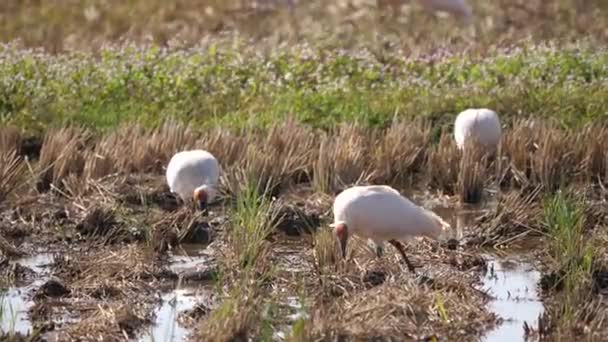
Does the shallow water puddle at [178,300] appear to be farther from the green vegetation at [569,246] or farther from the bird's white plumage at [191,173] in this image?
the green vegetation at [569,246]

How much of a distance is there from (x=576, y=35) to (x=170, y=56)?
4279mm

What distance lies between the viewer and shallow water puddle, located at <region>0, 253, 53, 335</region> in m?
7.60

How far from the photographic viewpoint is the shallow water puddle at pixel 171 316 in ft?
25.0

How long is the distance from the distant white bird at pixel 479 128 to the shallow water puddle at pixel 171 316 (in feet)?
10.9

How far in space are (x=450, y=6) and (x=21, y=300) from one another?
8.47 meters

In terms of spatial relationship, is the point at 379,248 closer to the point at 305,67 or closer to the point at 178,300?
the point at 178,300

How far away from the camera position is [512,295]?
8.51 metres

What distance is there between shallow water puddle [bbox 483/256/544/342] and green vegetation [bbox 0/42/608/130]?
3209mm

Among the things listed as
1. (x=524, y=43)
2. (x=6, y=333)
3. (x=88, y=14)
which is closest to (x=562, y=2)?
(x=524, y=43)

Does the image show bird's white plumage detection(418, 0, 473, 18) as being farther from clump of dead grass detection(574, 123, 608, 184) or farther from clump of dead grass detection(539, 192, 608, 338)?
clump of dead grass detection(539, 192, 608, 338)

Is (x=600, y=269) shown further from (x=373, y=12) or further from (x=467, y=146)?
(x=373, y=12)

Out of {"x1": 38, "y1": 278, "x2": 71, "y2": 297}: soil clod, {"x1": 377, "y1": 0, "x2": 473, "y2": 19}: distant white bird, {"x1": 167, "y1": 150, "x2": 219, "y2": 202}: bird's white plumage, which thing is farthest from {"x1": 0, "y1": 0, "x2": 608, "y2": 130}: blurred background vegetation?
{"x1": 38, "y1": 278, "x2": 71, "y2": 297}: soil clod

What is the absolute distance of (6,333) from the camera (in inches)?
286

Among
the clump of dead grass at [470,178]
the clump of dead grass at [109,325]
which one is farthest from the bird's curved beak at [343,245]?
the clump of dead grass at [470,178]
